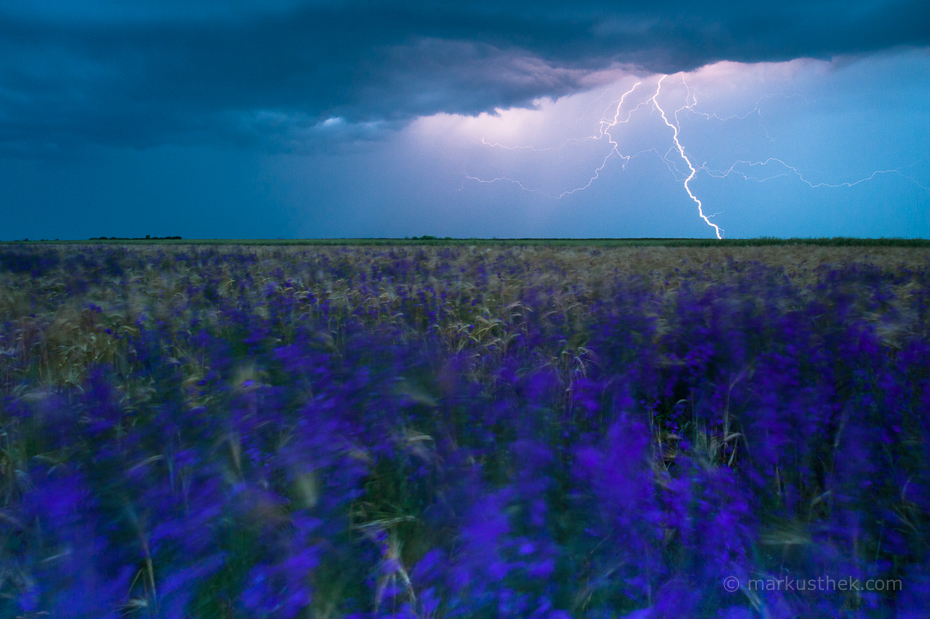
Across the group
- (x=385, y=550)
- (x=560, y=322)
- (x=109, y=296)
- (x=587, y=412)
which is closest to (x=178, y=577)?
(x=385, y=550)

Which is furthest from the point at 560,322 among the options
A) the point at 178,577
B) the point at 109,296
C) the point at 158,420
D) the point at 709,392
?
the point at 109,296

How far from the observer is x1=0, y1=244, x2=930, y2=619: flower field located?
4.98ft

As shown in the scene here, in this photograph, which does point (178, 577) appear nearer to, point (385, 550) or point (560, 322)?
point (385, 550)

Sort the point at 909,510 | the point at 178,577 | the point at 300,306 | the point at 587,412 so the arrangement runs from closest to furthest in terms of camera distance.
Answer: the point at 178,577 < the point at 909,510 < the point at 587,412 < the point at 300,306

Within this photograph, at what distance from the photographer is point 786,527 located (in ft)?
6.05

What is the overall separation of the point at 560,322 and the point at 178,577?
3611mm

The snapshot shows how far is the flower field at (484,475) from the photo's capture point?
152 centimetres

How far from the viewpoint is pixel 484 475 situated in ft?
6.79

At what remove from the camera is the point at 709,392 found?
3164 millimetres

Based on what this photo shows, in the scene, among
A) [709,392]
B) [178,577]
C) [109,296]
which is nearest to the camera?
[178,577]

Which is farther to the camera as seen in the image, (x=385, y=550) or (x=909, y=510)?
(x=909, y=510)

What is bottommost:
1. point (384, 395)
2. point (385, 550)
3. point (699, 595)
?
point (699, 595)

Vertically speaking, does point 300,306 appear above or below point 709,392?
above

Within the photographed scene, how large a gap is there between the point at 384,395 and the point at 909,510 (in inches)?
98.4
